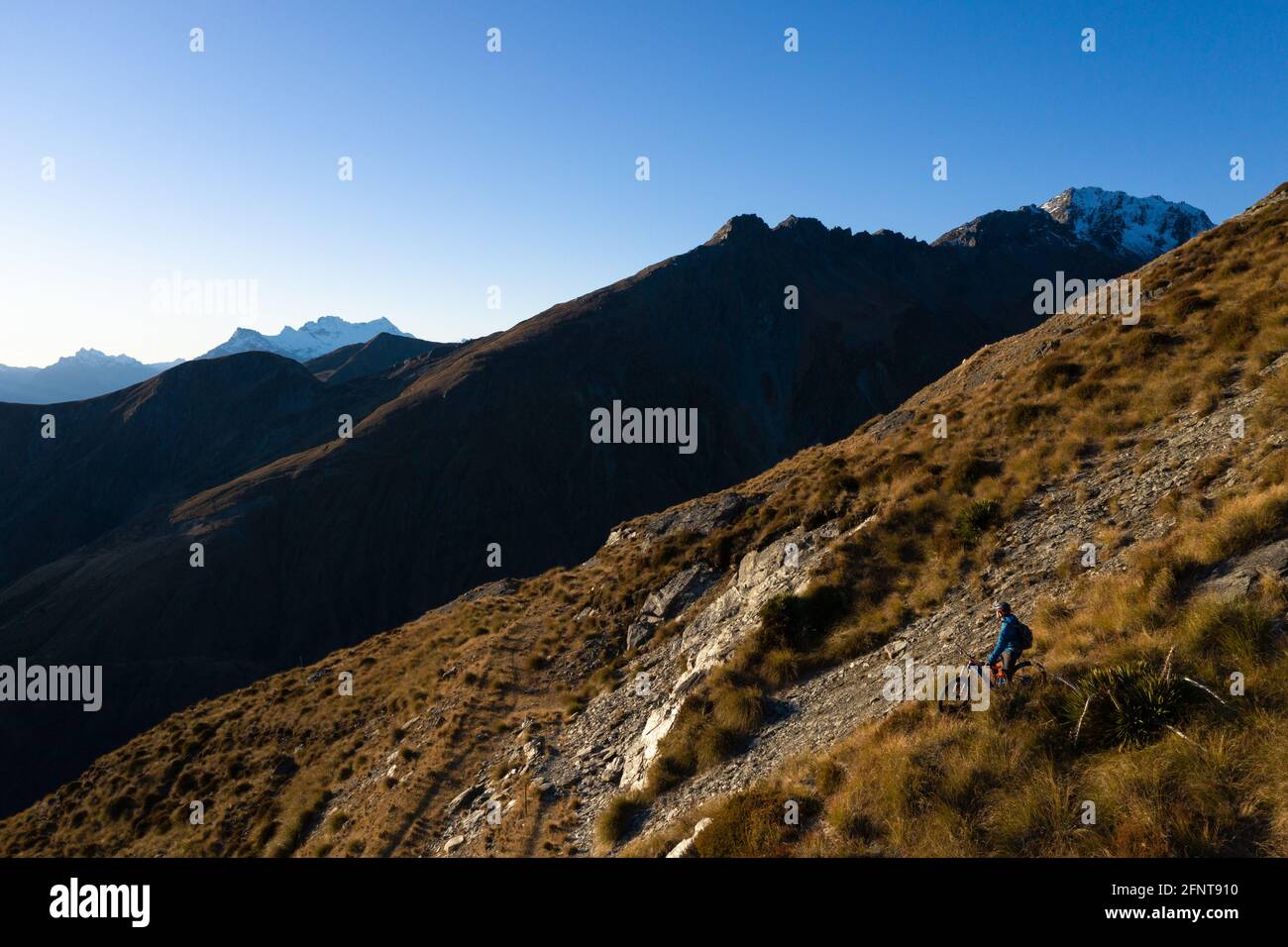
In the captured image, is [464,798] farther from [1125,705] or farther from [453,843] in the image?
[1125,705]

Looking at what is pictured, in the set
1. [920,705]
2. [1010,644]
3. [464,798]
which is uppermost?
[1010,644]

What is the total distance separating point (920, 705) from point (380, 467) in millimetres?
116176

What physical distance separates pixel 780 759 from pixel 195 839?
77.6 feet

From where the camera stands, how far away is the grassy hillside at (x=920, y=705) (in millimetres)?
7652

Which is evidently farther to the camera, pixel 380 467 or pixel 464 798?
pixel 380 467

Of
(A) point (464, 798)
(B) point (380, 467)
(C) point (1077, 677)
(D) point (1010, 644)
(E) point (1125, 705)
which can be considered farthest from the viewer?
(B) point (380, 467)

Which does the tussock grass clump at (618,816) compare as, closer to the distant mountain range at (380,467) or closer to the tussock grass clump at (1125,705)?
the tussock grass clump at (1125,705)

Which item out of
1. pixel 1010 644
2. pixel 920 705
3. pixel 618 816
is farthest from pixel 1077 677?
pixel 618 816

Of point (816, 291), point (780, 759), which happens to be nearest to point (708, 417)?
point (816, 291)

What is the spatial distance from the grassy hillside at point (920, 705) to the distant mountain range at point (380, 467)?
66.7m

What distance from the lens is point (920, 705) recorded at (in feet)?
33.3

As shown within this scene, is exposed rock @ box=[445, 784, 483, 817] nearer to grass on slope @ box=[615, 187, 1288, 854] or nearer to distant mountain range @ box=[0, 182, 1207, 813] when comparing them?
grass on slope @ box=[615, 187, 1288, 854]
